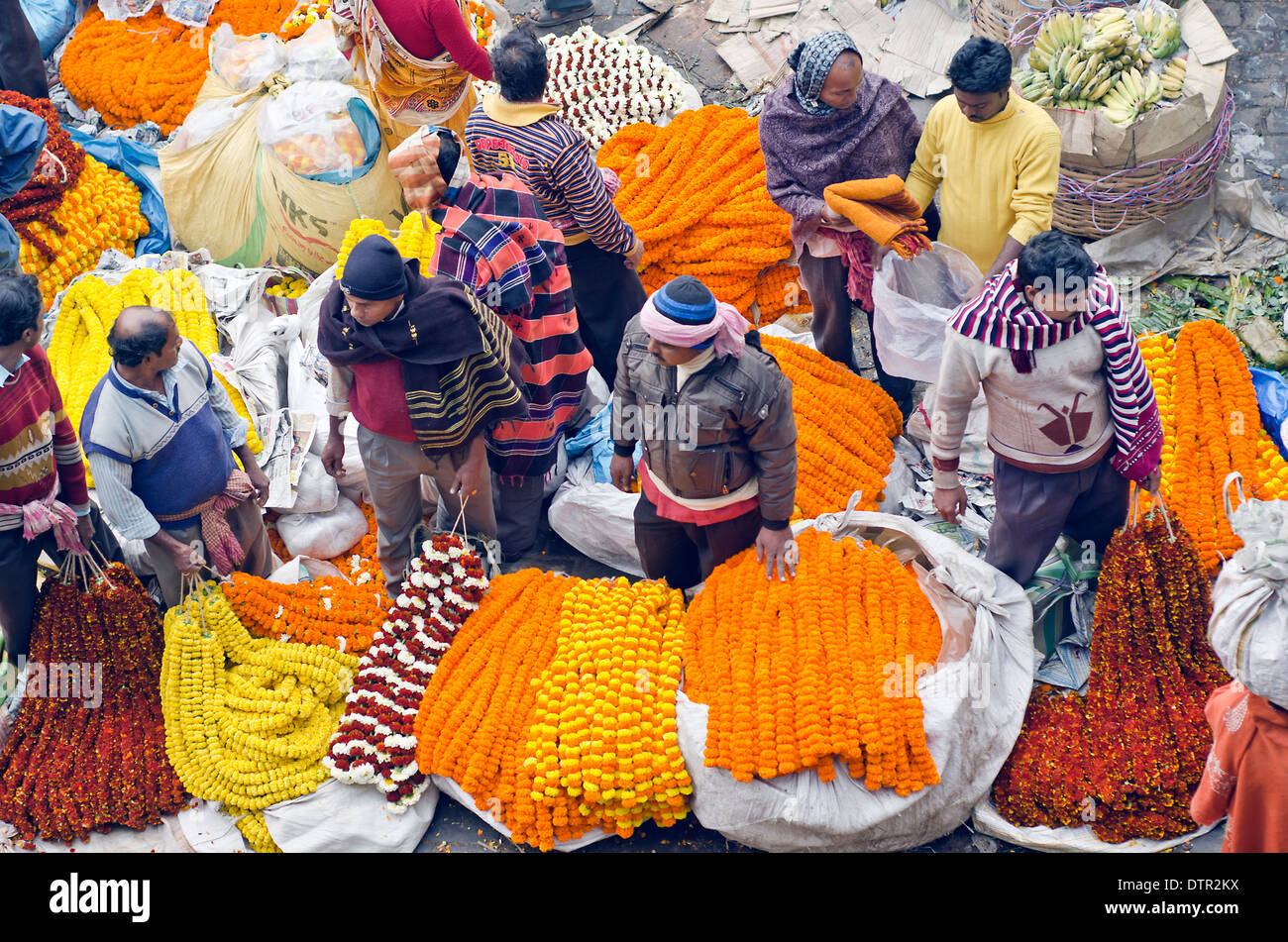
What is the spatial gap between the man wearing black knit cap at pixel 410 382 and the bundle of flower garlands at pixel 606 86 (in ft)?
7.93

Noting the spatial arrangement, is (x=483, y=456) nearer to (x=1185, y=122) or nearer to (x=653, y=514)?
(x=653, y=514)

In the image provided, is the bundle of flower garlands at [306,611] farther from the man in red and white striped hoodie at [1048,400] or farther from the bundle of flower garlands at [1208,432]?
the bundle of flower garlands at [1208,432]

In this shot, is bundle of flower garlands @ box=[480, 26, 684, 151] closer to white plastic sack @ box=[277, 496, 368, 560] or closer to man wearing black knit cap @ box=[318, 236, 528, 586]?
man wearing black knit cap @ box=[318, 236, 528, 586]

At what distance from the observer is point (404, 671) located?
403 centimetres

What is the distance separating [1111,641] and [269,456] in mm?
3416

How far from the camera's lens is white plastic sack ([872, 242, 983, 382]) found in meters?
4.80

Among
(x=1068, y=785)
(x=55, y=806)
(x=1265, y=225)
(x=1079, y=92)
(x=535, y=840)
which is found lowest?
(x=55, y=806)

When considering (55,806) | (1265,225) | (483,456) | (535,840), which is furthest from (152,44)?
(1265,225)

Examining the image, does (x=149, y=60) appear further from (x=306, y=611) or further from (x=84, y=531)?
(x=306, y=611)

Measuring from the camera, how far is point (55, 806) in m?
3.88

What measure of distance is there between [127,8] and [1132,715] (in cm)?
707

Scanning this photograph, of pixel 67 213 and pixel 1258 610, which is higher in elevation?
pixel 1258 610

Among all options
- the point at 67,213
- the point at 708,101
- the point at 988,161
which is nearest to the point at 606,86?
the point at 708,101

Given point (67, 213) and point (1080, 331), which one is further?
point (67, 213)
